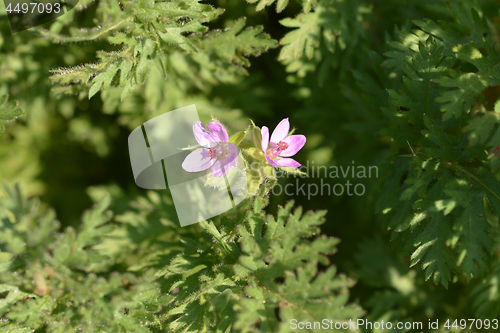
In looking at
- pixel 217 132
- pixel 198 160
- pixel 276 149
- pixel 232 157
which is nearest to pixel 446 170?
pixel 276 149

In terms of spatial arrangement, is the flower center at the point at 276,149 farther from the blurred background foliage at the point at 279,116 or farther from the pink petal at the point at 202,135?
the blurred background foliage at the point at 279,116

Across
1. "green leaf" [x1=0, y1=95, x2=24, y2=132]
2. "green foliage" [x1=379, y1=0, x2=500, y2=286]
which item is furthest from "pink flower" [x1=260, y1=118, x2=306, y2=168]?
"green leaf" [x1=0, y1=95, x2=24, y2=132]

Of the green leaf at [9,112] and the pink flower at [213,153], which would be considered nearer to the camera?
the pink flower at [213,153]

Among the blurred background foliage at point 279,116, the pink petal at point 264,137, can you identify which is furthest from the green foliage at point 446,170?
the pink petal at point 264,137

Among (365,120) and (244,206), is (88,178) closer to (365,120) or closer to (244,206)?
(244,206)

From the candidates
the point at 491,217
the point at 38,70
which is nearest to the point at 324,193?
the point at 491,217

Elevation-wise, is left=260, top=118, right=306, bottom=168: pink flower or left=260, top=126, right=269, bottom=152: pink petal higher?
left=260, top=126, right=269, bottom=152: pink petal

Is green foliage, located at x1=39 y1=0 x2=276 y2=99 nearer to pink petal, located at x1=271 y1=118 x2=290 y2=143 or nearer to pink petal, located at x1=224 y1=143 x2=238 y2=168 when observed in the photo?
pink petal, located at x1=224 y1=143 x2=238 y2=168
